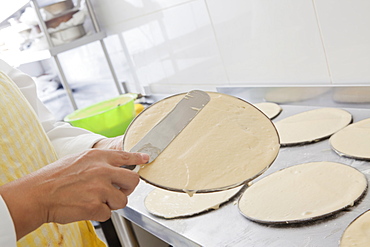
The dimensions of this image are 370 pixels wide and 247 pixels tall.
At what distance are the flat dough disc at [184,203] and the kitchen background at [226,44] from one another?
0.54 metres

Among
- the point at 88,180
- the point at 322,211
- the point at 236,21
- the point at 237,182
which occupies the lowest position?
the point at 322,211

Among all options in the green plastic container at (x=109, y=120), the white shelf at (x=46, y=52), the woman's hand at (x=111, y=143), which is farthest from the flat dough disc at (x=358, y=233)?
the white shelf at (x=46, y=52)

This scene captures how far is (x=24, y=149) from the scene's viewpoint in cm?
97

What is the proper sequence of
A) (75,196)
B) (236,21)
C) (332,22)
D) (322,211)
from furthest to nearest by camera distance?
(236,21)
(332,22)
(322,211)
(75,196)

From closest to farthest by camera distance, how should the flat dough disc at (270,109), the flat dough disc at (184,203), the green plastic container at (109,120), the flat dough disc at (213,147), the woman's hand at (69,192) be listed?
the woman's hand at (69,192) → the flat dough disc at (213,147) → the flat dough disc at (184,203) → the flat dough disc at (270,109) → the green plastic container at (109,120)

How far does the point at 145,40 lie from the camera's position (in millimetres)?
2186

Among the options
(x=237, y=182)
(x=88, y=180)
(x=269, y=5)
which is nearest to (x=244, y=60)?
(x=269, y=5)

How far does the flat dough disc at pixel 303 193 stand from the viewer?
2.82 ft

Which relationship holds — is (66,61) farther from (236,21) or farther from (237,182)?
(237,182)

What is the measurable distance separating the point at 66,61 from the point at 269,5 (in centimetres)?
199

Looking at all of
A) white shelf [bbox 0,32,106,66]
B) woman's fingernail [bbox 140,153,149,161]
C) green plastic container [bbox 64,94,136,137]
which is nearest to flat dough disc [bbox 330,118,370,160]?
woman's fingernail [bbox 140,153,149,161]

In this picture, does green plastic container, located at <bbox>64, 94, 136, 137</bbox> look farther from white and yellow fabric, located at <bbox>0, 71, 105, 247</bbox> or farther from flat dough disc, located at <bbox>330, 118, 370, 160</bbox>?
flat dough disc, located at <bbox>330, 118, 370, 160</bbox>

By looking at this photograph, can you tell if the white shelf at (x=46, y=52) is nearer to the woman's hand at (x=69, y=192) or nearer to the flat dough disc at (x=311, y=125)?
the flat dough disc at (x=311, y=125)

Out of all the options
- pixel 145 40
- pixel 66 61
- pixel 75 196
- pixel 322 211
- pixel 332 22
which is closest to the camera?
pixel 75 196
